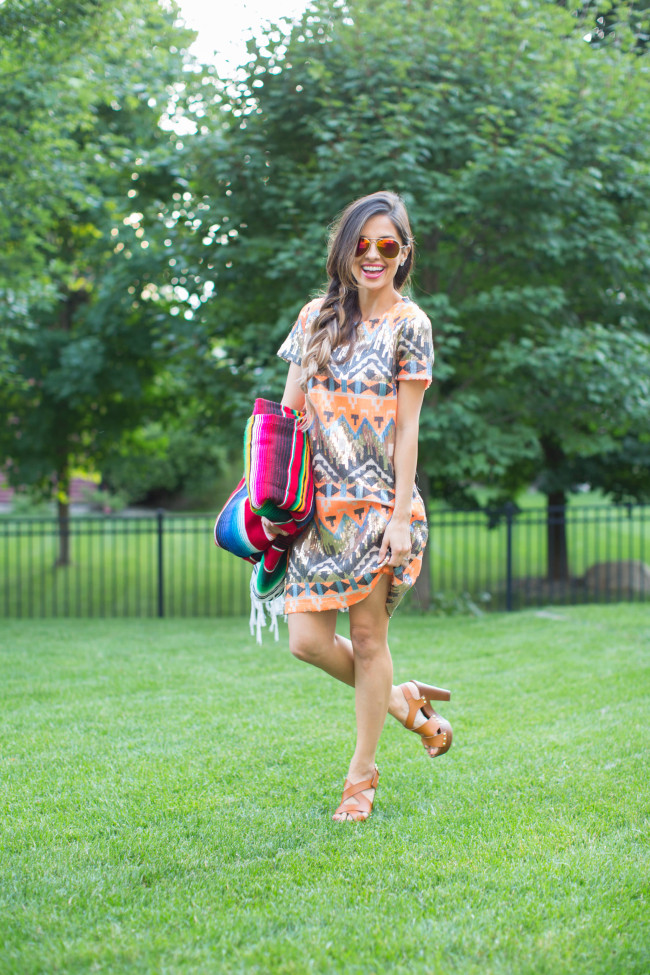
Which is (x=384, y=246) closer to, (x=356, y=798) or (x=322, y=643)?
(x=322, y=643)

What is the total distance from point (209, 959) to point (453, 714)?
2.59 m

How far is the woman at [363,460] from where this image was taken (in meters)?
2.91

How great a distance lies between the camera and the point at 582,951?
207 cm

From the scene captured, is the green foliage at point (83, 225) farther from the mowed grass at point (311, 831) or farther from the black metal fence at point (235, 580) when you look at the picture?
the mowed grass at point (311, 831)

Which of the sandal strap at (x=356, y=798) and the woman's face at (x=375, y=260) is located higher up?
the woman's face at (x=375, y=260)

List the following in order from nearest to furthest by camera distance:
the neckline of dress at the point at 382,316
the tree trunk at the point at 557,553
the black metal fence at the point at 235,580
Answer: the neckline of dress at the point at 382,316
the black metal fence at the point at 235,580
the tree trunk at the point at 557,553

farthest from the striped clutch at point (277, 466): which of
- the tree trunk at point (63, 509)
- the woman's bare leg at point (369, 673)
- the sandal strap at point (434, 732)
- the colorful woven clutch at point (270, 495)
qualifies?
the tree trunk at point (63, 509)

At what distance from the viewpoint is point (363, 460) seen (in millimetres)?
2941

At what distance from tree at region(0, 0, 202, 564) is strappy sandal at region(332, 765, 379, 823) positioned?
19.8 feet

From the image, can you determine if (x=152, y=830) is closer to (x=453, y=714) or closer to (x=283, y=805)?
(x=283, y=805)

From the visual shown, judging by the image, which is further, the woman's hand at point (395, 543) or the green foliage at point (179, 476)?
the green foliage at point (179, 476)

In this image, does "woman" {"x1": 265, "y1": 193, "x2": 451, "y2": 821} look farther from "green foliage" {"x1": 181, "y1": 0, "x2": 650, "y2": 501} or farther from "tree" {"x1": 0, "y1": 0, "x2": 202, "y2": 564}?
"tree" {"x1": 0, "y1": 0, "x2": 202, "y2": 564}

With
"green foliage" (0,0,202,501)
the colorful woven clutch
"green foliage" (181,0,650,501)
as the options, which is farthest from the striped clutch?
"green foliage" (0,0,202,501)

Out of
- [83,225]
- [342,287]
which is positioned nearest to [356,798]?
[342,287]
